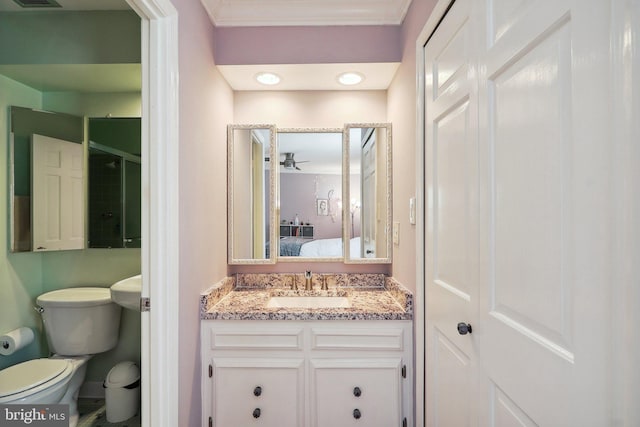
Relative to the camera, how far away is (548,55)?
0.67 meters

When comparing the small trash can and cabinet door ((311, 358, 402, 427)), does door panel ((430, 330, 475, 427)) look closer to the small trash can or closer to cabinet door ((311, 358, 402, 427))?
cabinet door ((311, 358, 402, 427))

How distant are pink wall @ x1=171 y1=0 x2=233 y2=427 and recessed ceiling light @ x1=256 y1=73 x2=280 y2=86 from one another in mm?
233

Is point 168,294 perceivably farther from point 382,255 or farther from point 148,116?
point 382,255

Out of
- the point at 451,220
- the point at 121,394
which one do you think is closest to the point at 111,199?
the point at 121,394

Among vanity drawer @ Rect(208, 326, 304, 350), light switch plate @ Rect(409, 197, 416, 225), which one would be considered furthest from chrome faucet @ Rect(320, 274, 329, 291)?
light switch plate @ Rect(409, 197, 416, 225)

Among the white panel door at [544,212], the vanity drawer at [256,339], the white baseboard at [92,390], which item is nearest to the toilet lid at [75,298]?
the white baseboard at [92,390]

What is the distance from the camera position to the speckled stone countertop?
162 centimetres

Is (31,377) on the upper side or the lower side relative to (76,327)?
lower

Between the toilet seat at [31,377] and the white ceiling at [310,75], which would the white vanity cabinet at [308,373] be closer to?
the toilet seat at [31,377]

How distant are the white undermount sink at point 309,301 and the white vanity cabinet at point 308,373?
0.33 meters

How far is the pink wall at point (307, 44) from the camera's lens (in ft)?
5.92

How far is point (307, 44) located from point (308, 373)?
180cm

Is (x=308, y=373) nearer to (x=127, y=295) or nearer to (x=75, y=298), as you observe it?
(x=127, y=295)

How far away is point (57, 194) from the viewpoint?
83.8 inches
